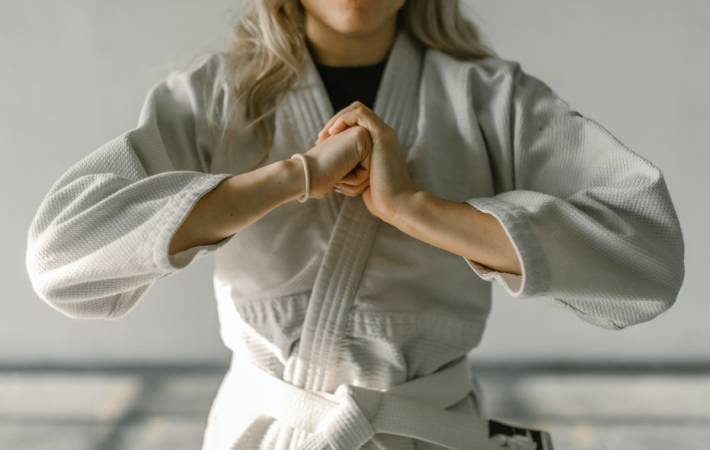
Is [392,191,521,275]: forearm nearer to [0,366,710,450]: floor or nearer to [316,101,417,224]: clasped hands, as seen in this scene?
[316,101,417,224]: clasped hands

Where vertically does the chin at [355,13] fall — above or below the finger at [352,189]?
above

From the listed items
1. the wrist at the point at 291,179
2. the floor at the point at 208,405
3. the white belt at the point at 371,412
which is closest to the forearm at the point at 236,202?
the wrist at the point at 291,179

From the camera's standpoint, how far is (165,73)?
1754 mm

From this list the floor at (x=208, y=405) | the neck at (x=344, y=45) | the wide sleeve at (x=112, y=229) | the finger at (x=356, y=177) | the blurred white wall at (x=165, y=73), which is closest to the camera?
the wide sleeve at (x=112, y=229)

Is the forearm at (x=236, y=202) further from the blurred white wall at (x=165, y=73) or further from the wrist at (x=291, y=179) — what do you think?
the blurred white wall at (x=165, y=73)

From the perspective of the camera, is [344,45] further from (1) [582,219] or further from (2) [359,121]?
(1) [582,219]

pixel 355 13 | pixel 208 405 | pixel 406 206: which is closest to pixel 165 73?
pixel 208 405

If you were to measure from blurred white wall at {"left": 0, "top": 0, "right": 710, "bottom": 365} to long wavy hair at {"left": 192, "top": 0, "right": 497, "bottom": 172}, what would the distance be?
20.2 inches

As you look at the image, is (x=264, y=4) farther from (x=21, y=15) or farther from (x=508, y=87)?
(x=21, y=15)

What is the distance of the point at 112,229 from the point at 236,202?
0.13m

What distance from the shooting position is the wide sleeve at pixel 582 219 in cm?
91

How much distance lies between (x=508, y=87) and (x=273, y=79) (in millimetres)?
288

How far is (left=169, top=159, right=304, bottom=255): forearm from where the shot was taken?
3.03 feet

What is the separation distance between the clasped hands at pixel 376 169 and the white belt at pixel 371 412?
0.21 meters
